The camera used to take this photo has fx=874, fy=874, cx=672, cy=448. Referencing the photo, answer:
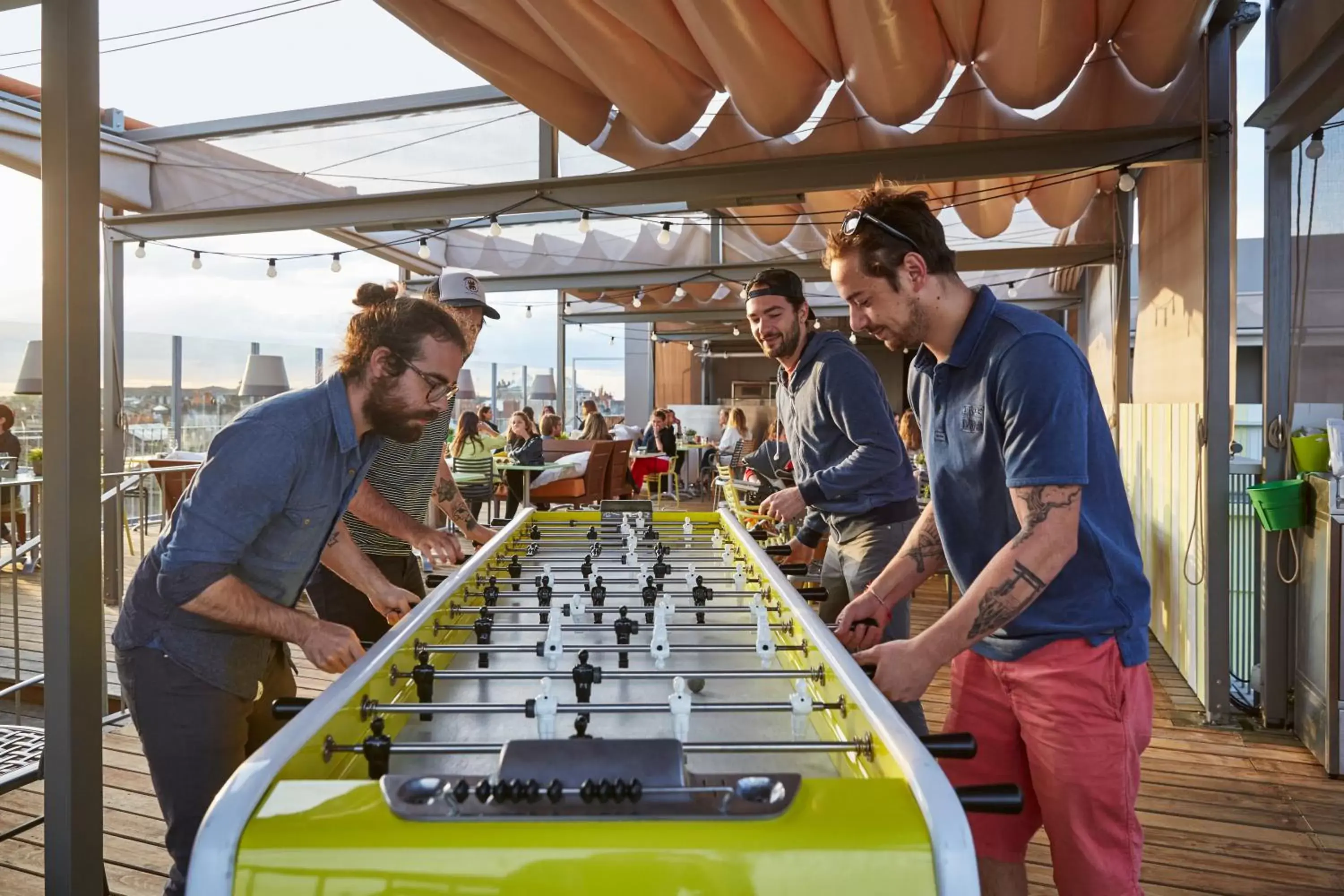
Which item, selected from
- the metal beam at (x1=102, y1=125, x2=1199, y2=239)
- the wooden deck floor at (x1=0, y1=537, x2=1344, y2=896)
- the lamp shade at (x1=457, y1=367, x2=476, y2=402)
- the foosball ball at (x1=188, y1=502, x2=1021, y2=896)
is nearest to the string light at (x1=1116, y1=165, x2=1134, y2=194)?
the metal beam at (x1=102, y1=125, x2=1199, y2=239)

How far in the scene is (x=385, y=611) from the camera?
2430 mm

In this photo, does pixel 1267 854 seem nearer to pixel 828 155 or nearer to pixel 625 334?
pixel 828 155

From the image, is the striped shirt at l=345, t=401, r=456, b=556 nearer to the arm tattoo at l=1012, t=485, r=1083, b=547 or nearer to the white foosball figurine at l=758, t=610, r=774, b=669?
the white foosball figurine at l=758, t=610, r=774, b=669

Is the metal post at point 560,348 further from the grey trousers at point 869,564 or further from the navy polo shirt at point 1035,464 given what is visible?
the navy polo shirt at point 1035,464

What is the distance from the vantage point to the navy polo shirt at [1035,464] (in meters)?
1.53

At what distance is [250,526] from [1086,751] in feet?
5.39

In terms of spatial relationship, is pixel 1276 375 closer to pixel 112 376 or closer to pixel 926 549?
pixel 926 549

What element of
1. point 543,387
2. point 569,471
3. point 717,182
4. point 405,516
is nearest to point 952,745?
point 405,516

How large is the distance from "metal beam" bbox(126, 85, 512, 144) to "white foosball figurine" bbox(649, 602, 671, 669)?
16.5 feet

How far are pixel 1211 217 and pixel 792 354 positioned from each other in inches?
95.6

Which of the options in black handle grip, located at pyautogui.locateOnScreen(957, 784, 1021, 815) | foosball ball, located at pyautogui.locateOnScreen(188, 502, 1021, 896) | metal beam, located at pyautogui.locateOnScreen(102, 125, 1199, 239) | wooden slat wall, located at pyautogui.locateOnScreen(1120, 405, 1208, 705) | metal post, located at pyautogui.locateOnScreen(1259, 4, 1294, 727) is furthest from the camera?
metal beam, located at pyautogui.locateOnScreen(102, 125, 1199, 239)

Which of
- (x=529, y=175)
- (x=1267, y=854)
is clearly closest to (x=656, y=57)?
(x=529, y=175)

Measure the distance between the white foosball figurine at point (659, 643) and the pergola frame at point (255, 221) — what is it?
1157 millimetres

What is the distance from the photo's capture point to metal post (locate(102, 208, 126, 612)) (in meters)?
5.89
